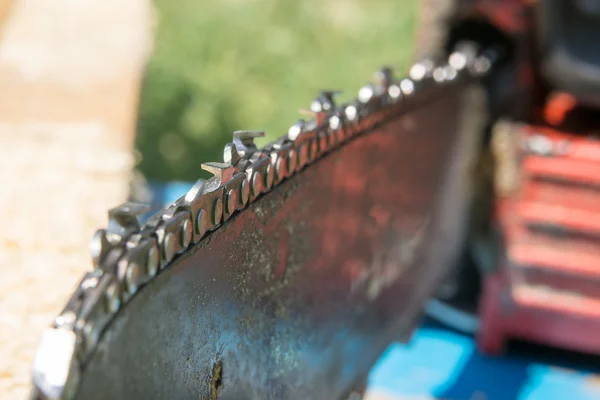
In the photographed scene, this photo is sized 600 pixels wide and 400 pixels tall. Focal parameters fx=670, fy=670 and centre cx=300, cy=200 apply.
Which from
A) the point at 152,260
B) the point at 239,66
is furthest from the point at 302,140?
the point at 239,66

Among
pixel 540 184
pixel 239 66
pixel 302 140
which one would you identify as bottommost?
pixel 540 184

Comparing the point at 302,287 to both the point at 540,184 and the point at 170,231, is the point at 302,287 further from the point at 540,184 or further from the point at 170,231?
the point at 540,184

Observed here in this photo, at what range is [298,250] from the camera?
32.3 inches

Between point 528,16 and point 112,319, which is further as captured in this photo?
point 528,16

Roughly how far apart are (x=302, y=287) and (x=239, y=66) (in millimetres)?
4324

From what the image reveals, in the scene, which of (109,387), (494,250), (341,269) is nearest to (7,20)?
(494,250)

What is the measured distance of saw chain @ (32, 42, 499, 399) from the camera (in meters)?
0.39

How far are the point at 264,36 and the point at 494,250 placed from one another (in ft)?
11.6

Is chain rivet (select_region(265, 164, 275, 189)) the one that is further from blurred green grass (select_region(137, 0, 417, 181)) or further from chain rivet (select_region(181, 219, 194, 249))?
blurred green grass (select_region(137, 0, 417, 181))

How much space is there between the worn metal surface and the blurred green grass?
11.2ft

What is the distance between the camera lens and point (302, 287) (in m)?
0.85

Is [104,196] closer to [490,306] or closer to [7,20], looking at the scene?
[490,306]

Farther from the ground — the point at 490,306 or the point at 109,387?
the point at 109,387

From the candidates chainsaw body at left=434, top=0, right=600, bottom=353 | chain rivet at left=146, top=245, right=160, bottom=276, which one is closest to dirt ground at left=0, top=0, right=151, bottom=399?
chain rivet at left=146, top=245, right=160, bottom=276
